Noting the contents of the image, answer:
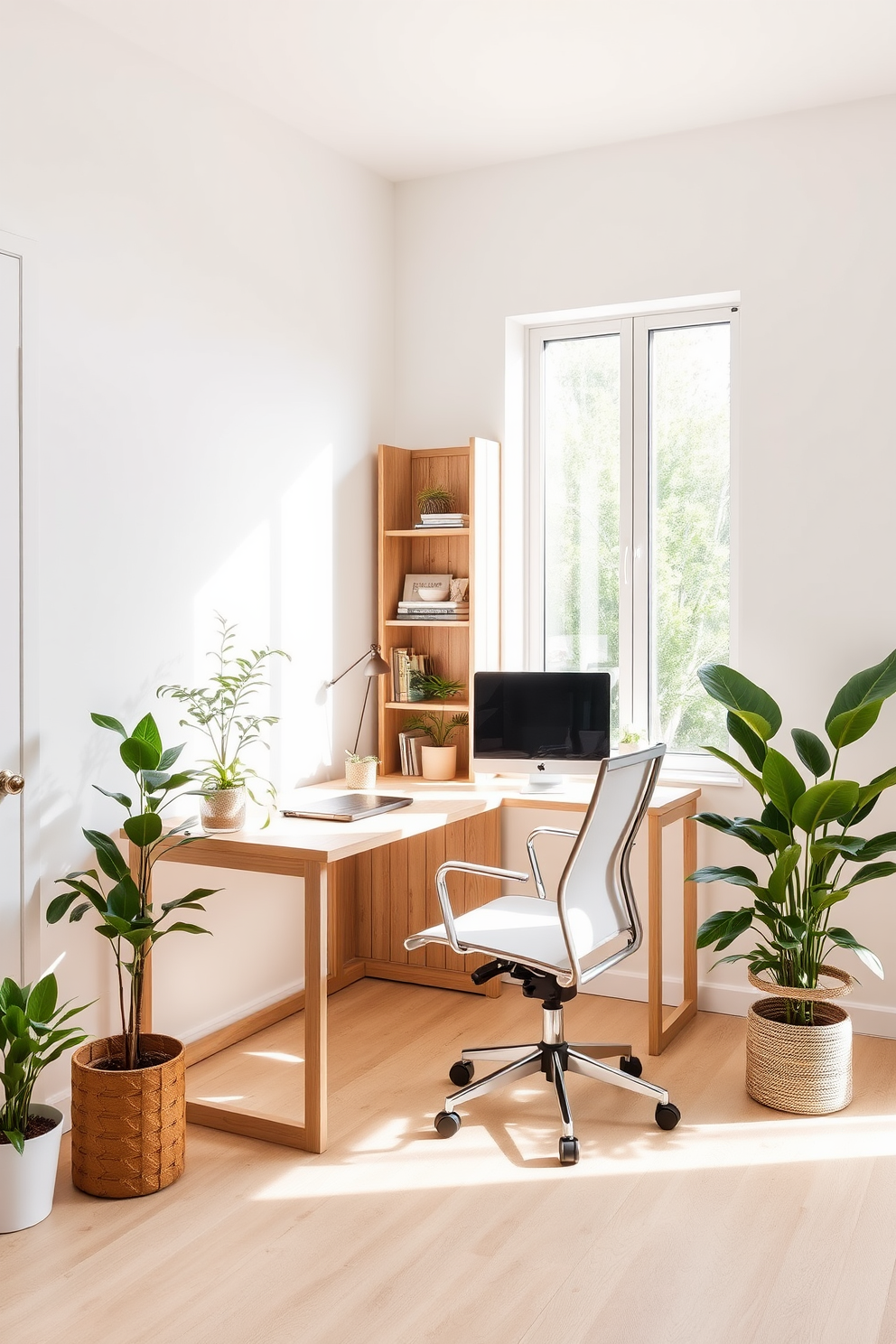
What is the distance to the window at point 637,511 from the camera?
4.03 metres

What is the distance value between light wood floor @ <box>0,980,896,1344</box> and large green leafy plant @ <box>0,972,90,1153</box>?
25cm

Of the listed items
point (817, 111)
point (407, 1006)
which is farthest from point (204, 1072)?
point (817, 111)

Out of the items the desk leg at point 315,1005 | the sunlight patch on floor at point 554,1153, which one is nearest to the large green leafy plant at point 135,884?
the desk leg at point 315,1005

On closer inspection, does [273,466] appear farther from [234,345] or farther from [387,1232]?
[387,1232]

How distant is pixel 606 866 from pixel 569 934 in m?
0.26

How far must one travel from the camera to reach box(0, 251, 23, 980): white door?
2730 mm

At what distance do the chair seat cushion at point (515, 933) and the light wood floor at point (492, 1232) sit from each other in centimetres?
50

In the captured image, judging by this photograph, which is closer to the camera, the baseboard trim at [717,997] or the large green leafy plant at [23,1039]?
the large green leafy plant at [23,1039]

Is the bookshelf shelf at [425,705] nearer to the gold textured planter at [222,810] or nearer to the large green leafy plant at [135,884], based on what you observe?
the gold textured planter at [222,810]

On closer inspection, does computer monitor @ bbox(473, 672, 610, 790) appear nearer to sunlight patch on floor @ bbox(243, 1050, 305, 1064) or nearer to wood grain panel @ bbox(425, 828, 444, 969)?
wood grain panel @ bbox(425, 828, 444, 969)

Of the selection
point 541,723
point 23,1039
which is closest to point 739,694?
point 541,723

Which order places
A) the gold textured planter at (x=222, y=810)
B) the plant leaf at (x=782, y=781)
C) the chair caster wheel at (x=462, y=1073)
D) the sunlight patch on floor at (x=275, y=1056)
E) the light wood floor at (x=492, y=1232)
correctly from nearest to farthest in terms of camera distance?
1. the light wood floor at (x=492, y=1232)
2. the gold textured planter at (x=222, y=810)
3. the plant leaf at (x=782, y=781)
4. the chair caster wheel at (x=462, y=1073)
5. the sunlight patch on floor at (x=275, y=1056)

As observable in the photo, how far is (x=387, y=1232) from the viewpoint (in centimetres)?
245

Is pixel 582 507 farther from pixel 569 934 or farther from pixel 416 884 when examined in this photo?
pixel 569 934
